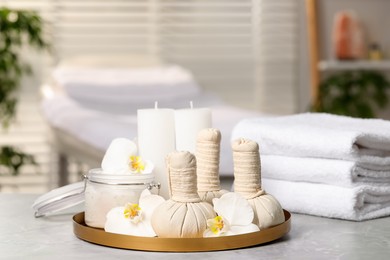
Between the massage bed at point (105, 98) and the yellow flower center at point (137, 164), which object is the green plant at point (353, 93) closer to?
the massage bed at point (105, 98)

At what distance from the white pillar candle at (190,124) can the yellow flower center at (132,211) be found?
0.58 ft

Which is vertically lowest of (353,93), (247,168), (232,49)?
(353,93)

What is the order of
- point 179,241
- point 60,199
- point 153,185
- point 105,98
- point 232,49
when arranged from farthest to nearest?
point 232,49
point 105,98
point 60,199
point 153,185
point 179,241

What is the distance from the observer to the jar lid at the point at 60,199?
47.1 inches

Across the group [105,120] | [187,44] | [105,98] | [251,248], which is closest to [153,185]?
[251,248]

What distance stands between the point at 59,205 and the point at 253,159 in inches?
13.2

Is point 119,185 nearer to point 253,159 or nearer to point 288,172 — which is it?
point 253,159

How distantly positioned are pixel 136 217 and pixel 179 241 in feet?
0.25

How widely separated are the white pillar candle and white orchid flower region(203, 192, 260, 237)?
0.60 feet

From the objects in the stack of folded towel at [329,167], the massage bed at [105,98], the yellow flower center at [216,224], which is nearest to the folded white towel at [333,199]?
the stack of folded towel at [329,167]

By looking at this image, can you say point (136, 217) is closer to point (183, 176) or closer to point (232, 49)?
point (183, 176)

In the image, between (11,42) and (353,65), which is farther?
(353,65)

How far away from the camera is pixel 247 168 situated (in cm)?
107

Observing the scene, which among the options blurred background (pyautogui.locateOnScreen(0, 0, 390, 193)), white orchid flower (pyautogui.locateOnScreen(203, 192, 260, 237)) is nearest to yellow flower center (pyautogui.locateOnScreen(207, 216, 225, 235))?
white orchid flower (pyautogui.locateOnScreen(203, 192, 260, 237))
